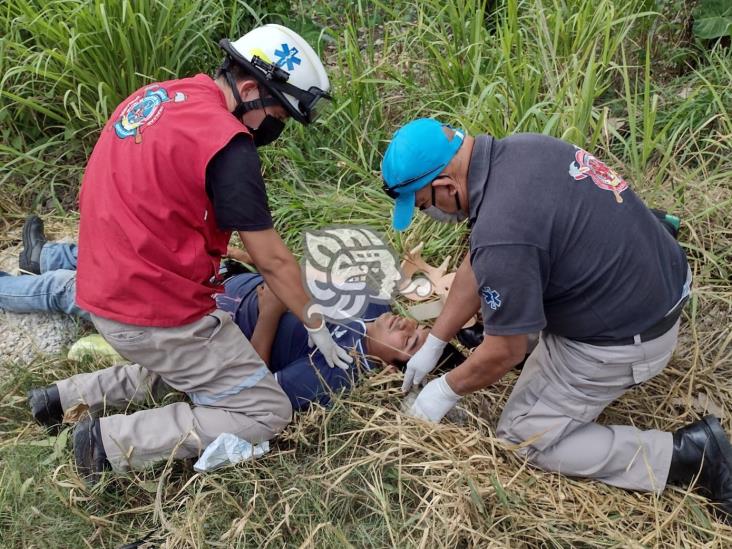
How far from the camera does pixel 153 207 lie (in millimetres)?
2328

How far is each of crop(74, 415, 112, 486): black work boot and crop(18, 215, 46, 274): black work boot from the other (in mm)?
1305

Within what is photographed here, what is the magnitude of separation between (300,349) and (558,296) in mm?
1237

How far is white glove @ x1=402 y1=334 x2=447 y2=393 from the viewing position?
2662 mm

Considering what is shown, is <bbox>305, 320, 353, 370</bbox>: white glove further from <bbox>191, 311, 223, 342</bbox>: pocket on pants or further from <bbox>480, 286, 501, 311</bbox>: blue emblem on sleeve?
<bbox>480, 286, 501, 311</bbox>: blue emblem on sleeve

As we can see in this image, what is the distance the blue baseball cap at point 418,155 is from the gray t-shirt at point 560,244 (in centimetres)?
9

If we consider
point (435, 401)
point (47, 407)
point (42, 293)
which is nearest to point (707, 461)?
point (435, 401)

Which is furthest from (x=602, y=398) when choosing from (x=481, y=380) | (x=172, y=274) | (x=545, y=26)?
(x=545, y=26)

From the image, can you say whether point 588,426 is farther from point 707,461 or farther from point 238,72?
point 238,72

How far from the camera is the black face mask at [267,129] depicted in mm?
2539

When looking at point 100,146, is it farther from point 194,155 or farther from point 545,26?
point 545,26

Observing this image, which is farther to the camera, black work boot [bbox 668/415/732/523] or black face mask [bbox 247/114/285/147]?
black face mask [bbox 247/114/285/147]

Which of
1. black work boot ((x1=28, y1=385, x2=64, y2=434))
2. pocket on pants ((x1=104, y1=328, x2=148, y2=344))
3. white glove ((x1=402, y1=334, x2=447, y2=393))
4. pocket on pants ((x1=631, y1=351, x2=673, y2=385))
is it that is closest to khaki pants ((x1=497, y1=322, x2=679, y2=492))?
pocket on pants ((x1=631, y1=351, x2=673, y2=385))

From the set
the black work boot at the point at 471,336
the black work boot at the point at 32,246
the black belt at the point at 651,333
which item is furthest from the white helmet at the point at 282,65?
the black work boot at the point at 32,246
